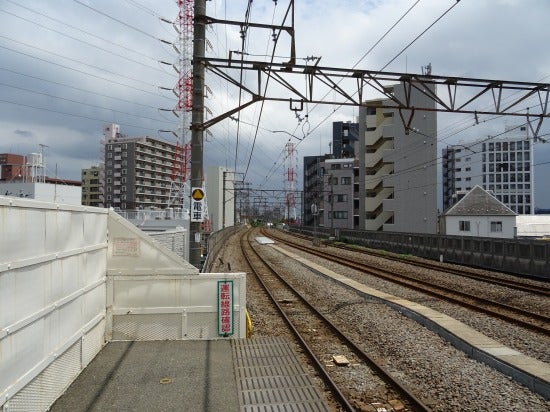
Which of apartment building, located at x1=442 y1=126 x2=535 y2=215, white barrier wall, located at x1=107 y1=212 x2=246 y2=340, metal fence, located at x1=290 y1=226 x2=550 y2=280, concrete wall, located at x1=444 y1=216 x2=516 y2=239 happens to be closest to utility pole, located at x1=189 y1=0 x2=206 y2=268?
white barrier wall, located at x1=107 y1=212 x2=246 y2=340

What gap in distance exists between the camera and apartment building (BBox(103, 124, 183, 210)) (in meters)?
100

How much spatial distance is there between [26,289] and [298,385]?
10.4 ft

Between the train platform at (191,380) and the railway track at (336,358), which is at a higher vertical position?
the train platform at (191,380)

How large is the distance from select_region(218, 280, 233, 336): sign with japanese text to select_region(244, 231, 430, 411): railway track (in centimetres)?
139

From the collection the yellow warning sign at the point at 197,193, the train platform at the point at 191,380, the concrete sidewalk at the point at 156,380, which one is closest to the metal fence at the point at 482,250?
the yellow warning sign at the point at 197,193

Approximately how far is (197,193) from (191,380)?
22.2ft

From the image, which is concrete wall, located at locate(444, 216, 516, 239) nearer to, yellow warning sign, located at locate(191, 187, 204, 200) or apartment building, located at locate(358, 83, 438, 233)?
apartment building, located at locate(358, 83, 438, 233)

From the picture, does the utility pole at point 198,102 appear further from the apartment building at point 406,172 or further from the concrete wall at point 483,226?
the apartment building at point 406,172

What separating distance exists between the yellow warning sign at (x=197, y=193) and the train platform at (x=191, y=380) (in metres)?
5.19

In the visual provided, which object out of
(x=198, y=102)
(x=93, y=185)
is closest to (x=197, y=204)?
(x=198, y=102)

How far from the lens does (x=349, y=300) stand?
1375cm

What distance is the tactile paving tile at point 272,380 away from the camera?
5.00 metres

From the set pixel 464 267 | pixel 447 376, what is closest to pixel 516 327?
pixel 447 376

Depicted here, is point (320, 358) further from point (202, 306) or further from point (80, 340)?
point (80, 340)
